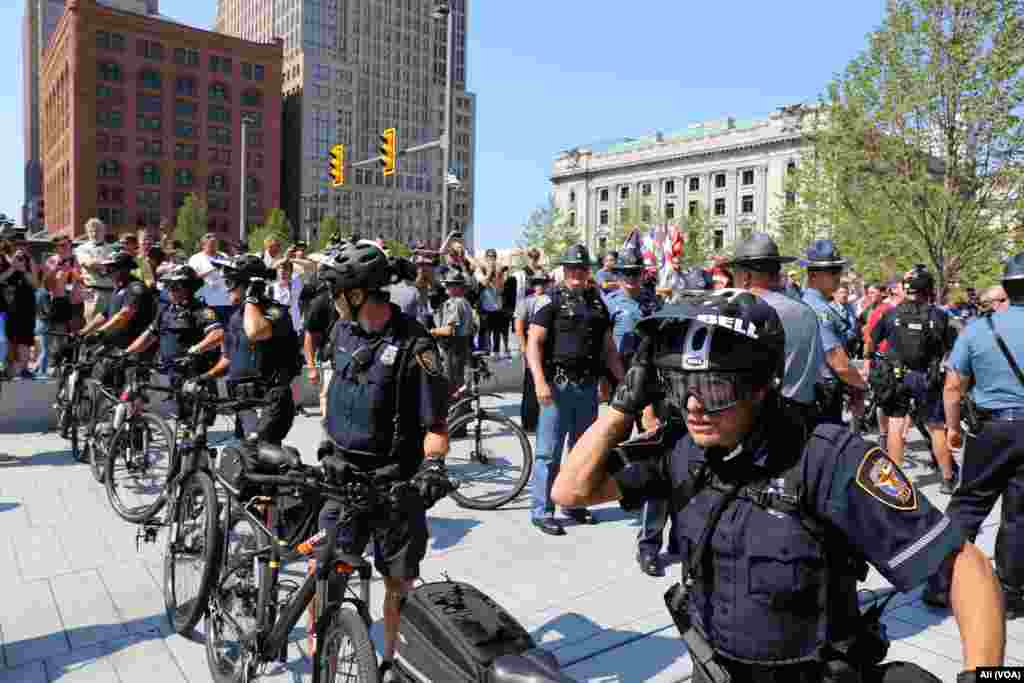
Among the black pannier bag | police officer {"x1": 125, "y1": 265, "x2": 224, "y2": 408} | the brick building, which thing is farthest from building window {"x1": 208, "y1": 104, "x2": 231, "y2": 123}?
the black pannier bag

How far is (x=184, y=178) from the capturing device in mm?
100562

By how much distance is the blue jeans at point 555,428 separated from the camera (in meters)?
6.17

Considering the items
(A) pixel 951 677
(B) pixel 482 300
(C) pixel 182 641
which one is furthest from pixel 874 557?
(B) pixel 482 300

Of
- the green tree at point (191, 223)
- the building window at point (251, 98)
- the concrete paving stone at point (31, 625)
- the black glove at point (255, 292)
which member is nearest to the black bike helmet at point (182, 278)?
the black glove at point (255, 292)

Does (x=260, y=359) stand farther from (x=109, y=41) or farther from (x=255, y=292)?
(x=109, y=41)

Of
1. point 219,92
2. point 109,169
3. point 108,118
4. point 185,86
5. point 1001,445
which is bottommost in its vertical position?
point 1001,445

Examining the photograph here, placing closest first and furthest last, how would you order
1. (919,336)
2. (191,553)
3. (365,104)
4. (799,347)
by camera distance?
(191,553)
(799,347)
(919,336)
(365,104)

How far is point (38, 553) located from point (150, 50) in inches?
4265

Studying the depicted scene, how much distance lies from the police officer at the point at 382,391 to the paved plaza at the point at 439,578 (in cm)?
67

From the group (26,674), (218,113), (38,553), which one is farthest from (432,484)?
(218,113)

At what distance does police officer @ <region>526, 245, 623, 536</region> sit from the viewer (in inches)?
244

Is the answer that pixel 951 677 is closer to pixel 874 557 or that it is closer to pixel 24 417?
pixel 874 557

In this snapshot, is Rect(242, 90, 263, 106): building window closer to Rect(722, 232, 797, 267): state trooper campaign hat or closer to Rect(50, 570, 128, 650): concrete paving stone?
Rect(50, 570, 128, 650): concrete paving stone

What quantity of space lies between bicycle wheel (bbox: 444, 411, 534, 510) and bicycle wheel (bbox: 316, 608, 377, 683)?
3931 mm
